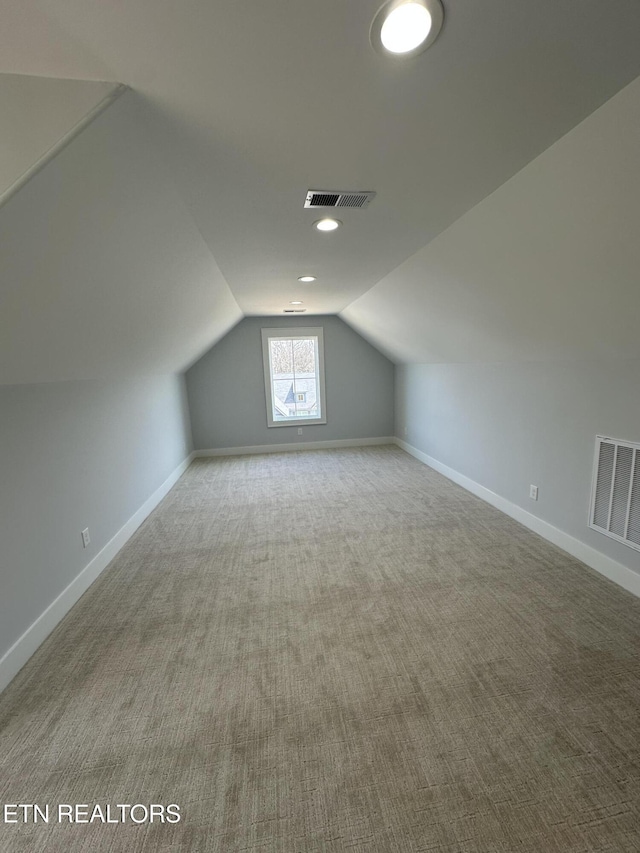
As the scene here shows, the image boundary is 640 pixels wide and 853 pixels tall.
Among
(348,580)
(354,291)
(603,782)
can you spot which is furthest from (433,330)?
(603,782)

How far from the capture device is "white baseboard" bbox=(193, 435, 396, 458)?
5.62 meters

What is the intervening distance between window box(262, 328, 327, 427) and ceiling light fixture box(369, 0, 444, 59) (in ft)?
15.3

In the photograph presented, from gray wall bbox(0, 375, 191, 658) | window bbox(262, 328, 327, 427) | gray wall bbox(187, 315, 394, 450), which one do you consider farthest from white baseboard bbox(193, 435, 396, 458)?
gray wall bbox(0, 375, 191, 658)

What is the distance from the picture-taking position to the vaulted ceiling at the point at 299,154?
833 mm

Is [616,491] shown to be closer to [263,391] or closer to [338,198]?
[338,198]

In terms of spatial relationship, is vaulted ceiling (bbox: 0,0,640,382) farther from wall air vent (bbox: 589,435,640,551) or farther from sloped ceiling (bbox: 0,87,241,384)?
wall air vent (bbox: 589,435,640,551)

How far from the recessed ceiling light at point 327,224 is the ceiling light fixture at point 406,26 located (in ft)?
3.28

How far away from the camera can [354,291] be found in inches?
142

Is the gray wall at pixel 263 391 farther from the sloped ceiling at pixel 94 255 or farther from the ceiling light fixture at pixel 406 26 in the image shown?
the ceiling light fixture at pixel 406 26

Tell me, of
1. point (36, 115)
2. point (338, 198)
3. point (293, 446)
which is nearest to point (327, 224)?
point (338, 198)

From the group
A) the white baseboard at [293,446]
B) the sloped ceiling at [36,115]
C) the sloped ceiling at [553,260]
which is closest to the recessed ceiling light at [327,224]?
the sloped ceiling at [553,260]

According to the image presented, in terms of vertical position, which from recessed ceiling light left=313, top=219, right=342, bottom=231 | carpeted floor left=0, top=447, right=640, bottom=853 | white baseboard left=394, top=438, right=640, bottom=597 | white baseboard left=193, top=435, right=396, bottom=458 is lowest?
carpeted floor left=0, top=447, right=640, bottom=853

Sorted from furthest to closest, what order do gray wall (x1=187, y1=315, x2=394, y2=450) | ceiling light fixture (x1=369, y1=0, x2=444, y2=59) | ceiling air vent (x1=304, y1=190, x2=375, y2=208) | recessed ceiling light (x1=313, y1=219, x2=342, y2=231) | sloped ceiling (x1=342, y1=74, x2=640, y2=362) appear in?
gray wall (x1=187, y1=315, x2=394, y2=450)
recessed ceiling light (x1=313, y1=219, x2=342, y2=231)
ceiling air vent (x1=304, y1=190, x2=375, y2=208)
sloped ceiling (x1=342, y1=74, x2=640, y2=362)
ceiling light fixture (x1=369, y1=0, x2=444, y2=59)

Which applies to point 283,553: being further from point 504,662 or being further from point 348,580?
point 504,662
